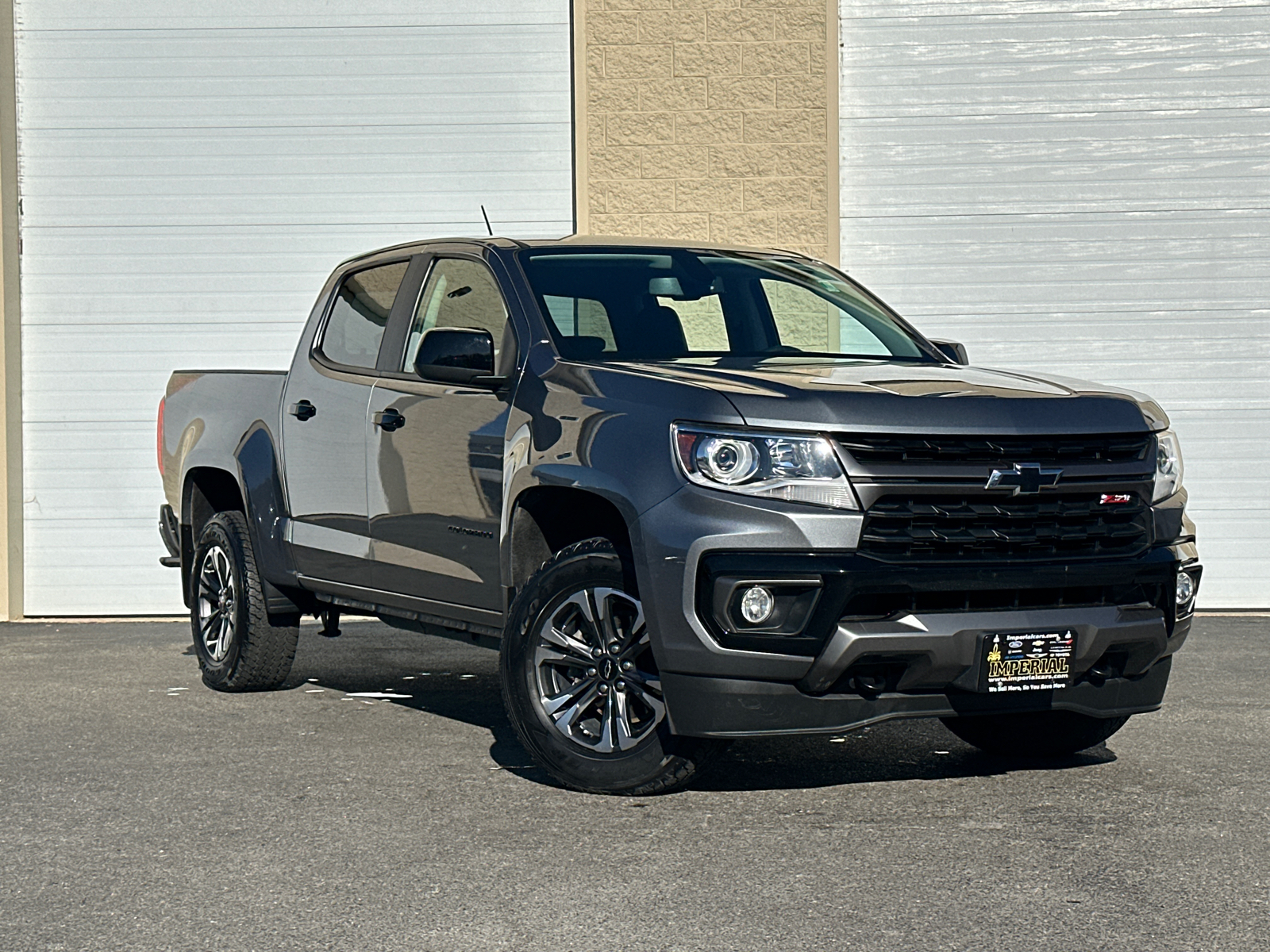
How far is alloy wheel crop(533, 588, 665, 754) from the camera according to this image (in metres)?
5.80

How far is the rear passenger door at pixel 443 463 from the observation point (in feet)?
21.6

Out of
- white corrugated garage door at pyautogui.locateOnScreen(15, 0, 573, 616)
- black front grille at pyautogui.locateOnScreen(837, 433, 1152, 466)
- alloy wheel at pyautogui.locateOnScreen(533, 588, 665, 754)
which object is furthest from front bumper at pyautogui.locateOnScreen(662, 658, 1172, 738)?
white corrugated garage door at pyautogui.locateOnScreen(15, 0, 573, 616)

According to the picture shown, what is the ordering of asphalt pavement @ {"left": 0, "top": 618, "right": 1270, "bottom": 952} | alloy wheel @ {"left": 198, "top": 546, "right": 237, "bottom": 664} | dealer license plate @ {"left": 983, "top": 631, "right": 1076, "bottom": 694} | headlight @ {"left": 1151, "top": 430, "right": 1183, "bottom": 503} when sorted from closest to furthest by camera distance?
asphalt pavement @ {"left": 0, "top": 618, "right": 1270, "bottom": 952} < dealer license plate @ {"left": 983, "top": 631, "right": 1076, "bottom": 694} < headlight @ {"left": 1151, "top": 430, "right": 1183, "bottom": 503} < alloy wheel @ {"left": 198, "top": 546, "right": 237, "bottom": 664}

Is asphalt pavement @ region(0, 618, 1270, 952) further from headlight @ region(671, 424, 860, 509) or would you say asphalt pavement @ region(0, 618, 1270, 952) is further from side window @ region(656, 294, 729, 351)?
side window @ region(656, 294, 729, 351)

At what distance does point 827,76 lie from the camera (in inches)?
485

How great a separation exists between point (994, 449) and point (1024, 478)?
0.15 meters

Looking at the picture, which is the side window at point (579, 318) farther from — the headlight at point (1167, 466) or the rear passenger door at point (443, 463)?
the headlight at point (1167, 466)

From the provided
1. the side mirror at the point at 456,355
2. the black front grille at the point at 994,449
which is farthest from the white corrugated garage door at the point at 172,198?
the black front grille at the point at 994,449

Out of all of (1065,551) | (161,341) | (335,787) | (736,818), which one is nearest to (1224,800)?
(1065,551)

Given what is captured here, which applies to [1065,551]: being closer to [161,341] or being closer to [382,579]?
[382,579]

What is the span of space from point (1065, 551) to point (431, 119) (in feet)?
25.5

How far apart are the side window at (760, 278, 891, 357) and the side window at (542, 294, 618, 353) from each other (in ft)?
2.60

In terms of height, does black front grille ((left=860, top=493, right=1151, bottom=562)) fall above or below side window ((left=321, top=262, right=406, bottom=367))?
below

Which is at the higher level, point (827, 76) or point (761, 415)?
point (827, 76)
